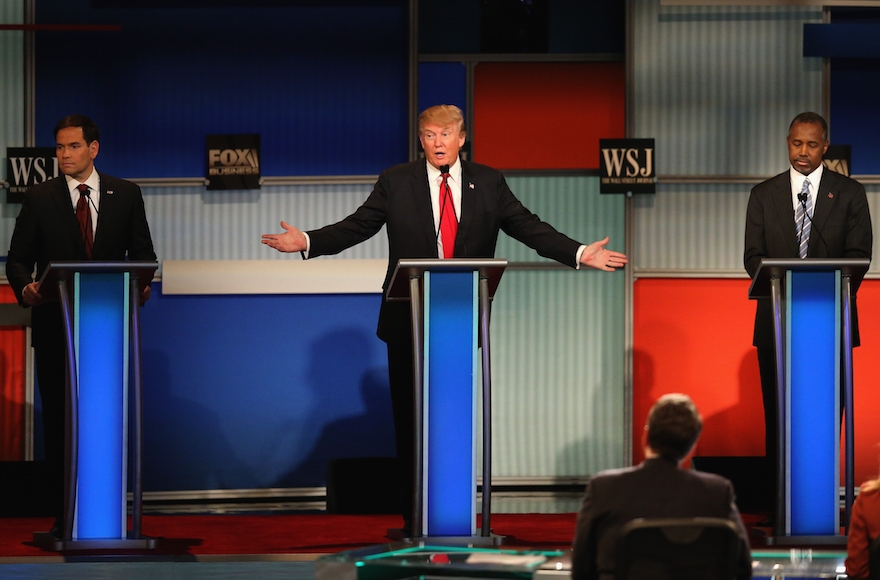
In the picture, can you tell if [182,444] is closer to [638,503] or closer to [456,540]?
[456,540]

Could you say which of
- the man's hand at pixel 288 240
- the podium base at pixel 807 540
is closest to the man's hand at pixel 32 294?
the man's hand at pixel 288 240

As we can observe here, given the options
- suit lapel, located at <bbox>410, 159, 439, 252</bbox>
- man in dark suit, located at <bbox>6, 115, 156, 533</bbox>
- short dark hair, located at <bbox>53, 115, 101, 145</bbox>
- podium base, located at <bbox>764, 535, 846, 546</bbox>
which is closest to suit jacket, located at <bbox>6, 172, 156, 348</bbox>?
man in dark suit, located at <bbox>6, 115, 156, 533</bbox>

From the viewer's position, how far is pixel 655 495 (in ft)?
7.41

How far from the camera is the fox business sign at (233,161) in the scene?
6176 mm

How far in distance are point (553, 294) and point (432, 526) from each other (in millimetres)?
2738

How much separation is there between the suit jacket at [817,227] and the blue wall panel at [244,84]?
2281 millimetres

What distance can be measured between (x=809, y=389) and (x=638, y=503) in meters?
1.65

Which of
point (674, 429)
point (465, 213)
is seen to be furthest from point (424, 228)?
point (674, 429)

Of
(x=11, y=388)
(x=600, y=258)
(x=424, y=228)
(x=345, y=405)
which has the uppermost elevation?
(x=424, y=228)

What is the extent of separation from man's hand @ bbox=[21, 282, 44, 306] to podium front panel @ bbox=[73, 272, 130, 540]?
0.86 feet

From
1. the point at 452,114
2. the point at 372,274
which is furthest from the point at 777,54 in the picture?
the point at 452,114

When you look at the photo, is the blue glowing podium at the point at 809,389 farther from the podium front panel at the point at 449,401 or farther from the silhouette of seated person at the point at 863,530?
the silhouette of seated person at the point at 863,530

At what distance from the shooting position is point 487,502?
12.1 feet

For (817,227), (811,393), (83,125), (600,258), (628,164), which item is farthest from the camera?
(628,164)
